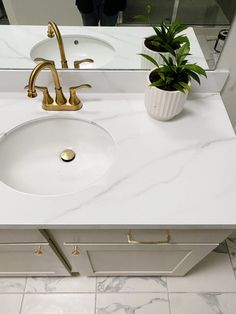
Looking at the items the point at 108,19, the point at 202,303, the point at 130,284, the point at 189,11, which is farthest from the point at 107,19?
the point at 202,303

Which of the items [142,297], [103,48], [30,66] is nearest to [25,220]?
[30,66]

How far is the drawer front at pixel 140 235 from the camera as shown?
669mm

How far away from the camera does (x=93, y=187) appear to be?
0.65 meters

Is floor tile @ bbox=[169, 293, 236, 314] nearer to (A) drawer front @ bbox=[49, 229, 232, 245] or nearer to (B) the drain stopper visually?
(A) drawer front @ bbox=[49, 229, 232, 245]

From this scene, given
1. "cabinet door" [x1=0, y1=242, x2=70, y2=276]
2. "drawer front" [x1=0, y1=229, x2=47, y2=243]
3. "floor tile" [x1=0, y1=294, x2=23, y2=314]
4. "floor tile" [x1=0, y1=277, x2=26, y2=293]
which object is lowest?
"floor tile" [x1=0, y1=294, x2=23, y2=314]

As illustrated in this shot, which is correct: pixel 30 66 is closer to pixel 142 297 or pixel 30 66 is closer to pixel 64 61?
Result: pixel 64 61

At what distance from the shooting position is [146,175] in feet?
2.21

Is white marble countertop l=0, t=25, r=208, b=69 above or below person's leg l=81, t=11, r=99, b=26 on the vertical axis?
below

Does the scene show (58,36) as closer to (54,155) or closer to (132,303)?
(54,155)

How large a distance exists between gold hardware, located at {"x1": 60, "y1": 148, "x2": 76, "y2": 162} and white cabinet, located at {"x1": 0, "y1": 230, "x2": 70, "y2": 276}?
30cm

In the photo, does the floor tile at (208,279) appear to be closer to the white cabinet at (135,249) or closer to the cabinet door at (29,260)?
the white cabinet at (135,249)

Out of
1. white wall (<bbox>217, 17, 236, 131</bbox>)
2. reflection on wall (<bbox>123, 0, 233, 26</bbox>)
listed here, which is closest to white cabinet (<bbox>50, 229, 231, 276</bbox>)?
white wall (<bbox>217, 17, 236, 131</bbox>)

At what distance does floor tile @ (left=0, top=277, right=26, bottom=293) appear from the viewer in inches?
48.3

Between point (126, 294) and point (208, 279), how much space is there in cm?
45
